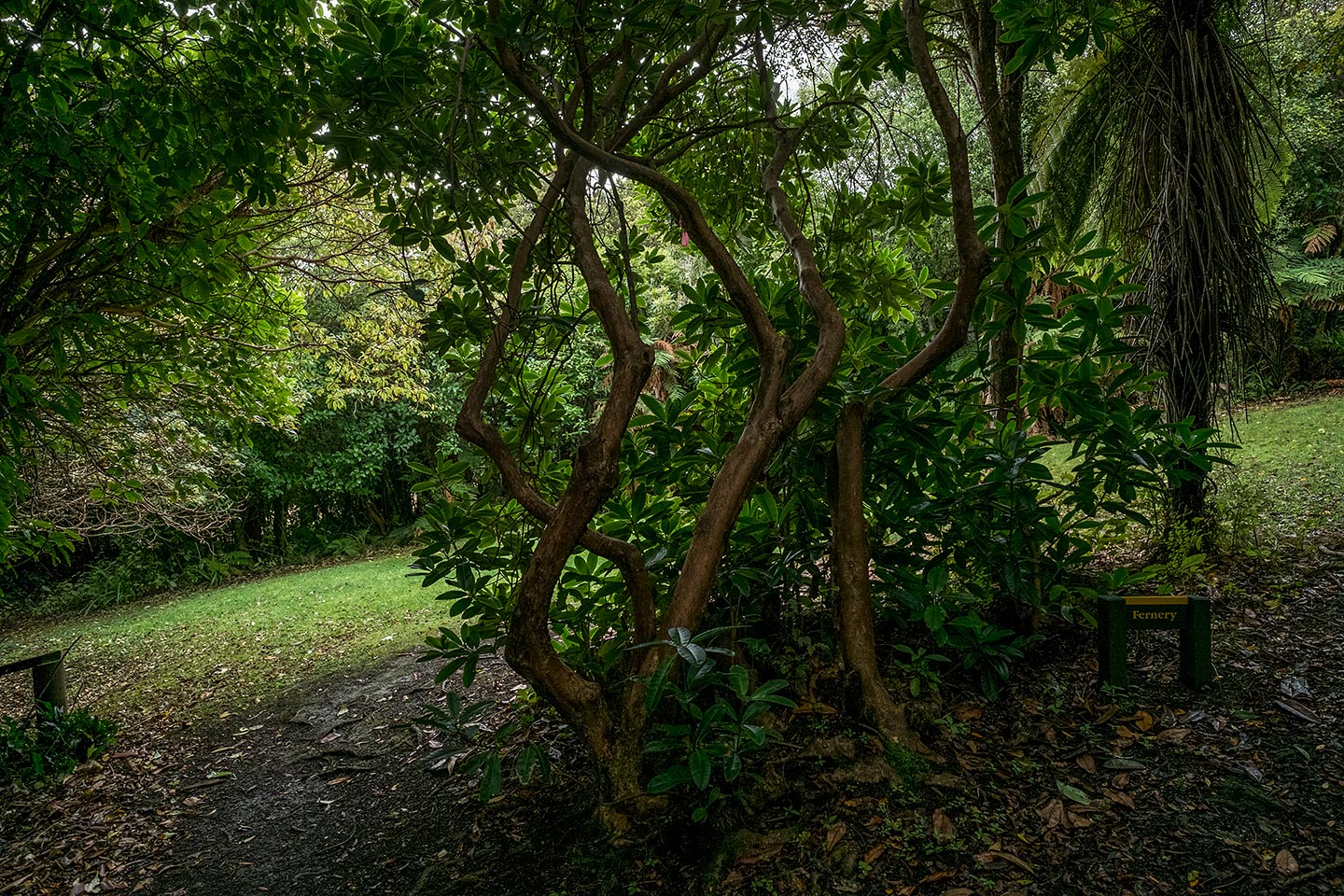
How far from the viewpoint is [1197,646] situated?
106 inches

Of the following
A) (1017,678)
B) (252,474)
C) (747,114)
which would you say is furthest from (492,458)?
(252,474)

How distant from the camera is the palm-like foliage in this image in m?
3.63

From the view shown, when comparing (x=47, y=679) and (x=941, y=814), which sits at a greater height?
(x=941, y=814)

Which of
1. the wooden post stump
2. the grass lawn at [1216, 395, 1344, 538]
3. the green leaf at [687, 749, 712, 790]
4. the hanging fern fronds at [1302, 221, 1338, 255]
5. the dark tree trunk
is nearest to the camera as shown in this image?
the green leaf at [687, 749, 712, 790]

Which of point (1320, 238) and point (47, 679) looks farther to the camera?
point (1320, 238)

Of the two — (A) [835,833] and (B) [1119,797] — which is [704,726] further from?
(B) [1119,797]

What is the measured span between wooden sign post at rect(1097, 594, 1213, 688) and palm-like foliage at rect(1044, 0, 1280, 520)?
146 cm

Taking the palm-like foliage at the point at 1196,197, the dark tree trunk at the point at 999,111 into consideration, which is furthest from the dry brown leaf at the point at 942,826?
the palm-like foliage at the point at 1196,197

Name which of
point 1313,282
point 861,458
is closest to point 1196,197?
point 861,458

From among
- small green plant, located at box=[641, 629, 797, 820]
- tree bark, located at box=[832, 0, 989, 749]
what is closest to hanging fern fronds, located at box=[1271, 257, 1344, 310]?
tree bark, located at box=[832, 0, 989, 749]

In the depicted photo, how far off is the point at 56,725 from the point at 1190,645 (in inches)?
250

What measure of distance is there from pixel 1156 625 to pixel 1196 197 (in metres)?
2.41

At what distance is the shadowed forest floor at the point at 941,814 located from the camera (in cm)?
211

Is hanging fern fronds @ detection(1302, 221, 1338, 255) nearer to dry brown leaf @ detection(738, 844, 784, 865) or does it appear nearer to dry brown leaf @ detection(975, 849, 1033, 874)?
dry brown leaf @ detection(975, 849, 1033, 874)
